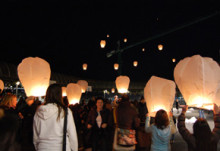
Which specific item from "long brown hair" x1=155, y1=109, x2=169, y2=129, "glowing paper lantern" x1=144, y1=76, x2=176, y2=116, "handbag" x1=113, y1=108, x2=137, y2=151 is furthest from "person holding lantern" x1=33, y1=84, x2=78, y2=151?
"handbag" x1=113, y1=108, x2=137, y2=151

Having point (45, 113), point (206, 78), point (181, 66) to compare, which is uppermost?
point (181, 66)

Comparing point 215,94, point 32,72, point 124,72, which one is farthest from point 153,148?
point 124,72

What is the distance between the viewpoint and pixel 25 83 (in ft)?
14.9

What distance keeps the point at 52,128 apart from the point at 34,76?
2.53 meters

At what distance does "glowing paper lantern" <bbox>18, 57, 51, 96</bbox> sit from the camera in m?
4.50

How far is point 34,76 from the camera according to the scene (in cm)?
454

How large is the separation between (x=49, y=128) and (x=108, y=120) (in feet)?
8.08

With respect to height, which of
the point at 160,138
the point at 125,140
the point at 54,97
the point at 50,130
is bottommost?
the point at 125,140

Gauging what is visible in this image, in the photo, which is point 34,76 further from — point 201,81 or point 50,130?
point 201,81

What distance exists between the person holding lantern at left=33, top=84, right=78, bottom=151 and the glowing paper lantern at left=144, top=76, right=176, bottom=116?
1.55 m

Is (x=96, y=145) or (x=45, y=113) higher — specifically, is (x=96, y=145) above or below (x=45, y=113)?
below

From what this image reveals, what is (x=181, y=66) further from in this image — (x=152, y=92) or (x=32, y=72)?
(x=32, y=72)

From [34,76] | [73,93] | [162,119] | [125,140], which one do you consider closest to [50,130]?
[162,119]

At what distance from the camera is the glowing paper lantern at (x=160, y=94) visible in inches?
128
